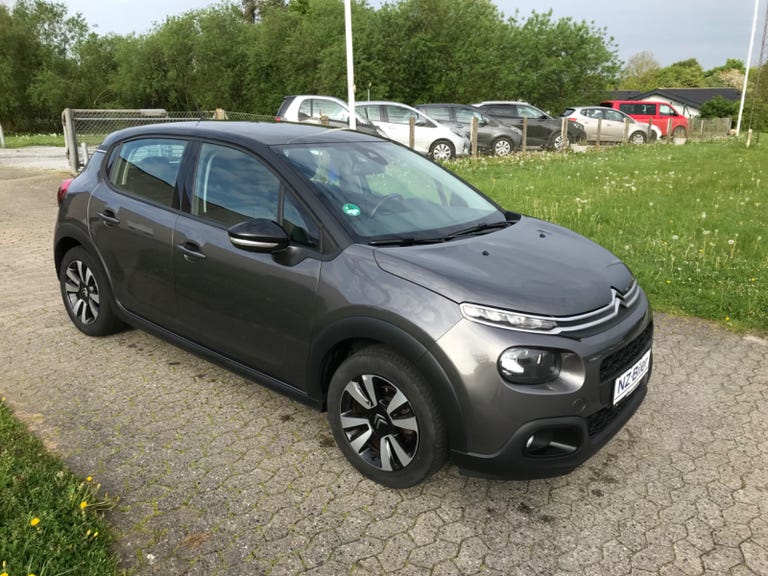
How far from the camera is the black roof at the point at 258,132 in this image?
3.49 m

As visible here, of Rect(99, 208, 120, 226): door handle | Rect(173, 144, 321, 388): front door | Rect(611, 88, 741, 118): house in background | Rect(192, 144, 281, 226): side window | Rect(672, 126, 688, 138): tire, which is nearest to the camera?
Rect(173, 144, 321, 388): front door

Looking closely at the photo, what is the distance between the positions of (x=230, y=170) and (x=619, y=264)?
2154 mm

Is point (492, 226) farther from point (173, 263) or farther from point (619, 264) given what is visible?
point (173, 263)

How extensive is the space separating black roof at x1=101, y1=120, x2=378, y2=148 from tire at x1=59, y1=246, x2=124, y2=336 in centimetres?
97

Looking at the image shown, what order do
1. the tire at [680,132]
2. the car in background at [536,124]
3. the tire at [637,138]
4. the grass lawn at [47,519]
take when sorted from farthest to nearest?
the tire at [680,132], the tire at [637,138], the car in background at [536,124], the grass lawn at [47,519]

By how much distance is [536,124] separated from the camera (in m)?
20.3

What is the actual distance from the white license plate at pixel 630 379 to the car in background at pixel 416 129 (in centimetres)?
1398

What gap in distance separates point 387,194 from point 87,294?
8.25 ft

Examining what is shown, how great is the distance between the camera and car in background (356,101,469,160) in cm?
1666

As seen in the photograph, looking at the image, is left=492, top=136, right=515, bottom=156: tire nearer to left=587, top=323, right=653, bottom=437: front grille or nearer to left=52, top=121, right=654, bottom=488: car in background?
left=52, top=121, right=654, bottom=488: car in background

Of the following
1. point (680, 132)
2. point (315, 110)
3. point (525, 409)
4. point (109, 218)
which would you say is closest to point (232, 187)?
point (109, 218)

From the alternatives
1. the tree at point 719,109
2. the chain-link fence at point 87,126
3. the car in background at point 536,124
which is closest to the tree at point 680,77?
the tree at point 719,109

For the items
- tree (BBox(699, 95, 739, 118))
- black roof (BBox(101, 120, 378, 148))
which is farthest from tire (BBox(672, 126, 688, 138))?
black roof (BBox(101, 120, 378, 148))

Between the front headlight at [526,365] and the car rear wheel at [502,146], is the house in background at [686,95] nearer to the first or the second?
the car rear wheel at [502,146]
